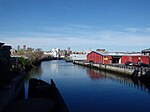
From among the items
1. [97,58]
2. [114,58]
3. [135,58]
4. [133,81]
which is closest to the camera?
[133,81]

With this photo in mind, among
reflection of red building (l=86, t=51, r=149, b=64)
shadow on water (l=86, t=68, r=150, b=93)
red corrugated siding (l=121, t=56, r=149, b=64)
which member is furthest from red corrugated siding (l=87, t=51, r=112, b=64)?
shadow on water (l=86, t=68, r=150, b=93)

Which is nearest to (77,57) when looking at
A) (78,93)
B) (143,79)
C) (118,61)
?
(118,61)

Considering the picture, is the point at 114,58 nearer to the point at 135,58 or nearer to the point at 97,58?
the point at 97,58

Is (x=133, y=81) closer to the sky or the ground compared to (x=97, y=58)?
closer to the ground

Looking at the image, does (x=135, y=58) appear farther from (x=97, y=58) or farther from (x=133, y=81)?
(x=133, y=81)

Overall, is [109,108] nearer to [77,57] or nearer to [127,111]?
[127,111]

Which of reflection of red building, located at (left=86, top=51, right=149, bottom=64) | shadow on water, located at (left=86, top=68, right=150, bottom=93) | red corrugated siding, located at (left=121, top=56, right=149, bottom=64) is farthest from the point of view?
reflection of red building, located at (left=86, top=51, right=149, bottom=64)

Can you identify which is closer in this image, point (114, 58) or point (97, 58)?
point (114, 58)

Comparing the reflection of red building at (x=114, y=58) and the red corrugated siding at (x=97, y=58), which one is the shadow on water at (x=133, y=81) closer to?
the reflection of red building at (x=114, y=58)

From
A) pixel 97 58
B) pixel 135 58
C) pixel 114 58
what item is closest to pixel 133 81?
pixel 135 58

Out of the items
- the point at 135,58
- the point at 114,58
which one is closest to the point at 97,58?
the point at 114,58

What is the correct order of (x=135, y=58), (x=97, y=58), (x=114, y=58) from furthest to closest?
(x=97, y=58)
(x=114, y=58)
(x=135, y=58)

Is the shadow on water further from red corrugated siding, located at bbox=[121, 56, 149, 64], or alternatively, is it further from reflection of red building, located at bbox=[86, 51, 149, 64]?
reflection of red building, located at bbox=[86, 51, 149, 64]

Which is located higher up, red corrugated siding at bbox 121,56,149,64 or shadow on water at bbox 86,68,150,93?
red corrugated siding at bbox 121,56,149,64
